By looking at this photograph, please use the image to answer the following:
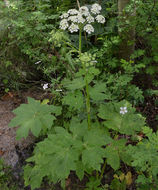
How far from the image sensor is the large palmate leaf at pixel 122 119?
1.77 meters

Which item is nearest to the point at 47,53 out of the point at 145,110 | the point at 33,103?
the point at 33,103

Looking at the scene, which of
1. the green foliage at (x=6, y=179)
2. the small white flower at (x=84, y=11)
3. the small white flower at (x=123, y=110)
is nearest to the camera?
the small white flower at (x=123, y=110)

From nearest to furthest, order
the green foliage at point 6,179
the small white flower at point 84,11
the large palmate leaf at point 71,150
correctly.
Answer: the large palmate leaf at point 71,150 < the small white flower at point 84,11 < the green foliage at point 6,179

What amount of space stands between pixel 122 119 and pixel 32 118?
878 mm

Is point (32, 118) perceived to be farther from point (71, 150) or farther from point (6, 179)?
point (6, 179)

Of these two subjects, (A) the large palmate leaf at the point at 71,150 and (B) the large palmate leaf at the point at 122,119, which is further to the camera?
(B) the large palmate leaf at the point at 122,119

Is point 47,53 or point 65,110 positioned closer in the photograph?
point 65,110

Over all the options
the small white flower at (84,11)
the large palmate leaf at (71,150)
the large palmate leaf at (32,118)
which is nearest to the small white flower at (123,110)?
the large palmate leaf at (71,150)

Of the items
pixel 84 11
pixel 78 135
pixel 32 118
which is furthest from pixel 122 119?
pixel 84 11

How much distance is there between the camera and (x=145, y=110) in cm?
288

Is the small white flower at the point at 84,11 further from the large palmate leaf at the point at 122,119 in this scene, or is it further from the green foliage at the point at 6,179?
the green foliage at the point at 6,179

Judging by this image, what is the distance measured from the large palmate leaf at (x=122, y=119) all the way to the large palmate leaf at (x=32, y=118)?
0.57 metres

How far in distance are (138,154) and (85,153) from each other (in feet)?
1.63

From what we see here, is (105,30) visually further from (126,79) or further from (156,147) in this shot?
(156,147)
